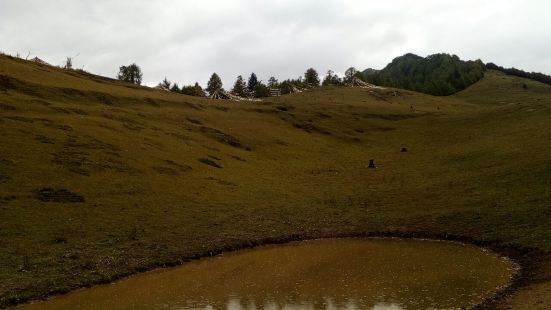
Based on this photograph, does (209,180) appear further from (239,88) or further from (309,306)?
(239,88)

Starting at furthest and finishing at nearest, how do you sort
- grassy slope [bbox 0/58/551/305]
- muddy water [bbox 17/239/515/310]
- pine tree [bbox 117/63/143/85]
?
1. pine tree [bbox 117/63/143/85]
2. grassy slope [bbox 0/58/551/305]
3. muddy water [bbox 17/239/515/310]

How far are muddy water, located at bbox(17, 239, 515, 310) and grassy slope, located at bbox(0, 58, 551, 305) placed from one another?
2.23 metres

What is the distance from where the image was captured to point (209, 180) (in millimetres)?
55438

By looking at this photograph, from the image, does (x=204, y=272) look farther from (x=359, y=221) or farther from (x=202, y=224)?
(x=359, y=221)

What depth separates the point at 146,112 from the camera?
3270 inches

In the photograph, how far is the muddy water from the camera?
24500 mm

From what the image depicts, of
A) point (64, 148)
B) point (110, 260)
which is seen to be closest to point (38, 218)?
point (110, 260)

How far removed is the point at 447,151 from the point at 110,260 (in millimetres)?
57876

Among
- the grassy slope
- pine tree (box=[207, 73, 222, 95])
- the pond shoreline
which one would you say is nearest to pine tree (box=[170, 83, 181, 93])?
pine tree (box=[207, 73, 222, 95])

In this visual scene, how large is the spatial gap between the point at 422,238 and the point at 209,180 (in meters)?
26.1

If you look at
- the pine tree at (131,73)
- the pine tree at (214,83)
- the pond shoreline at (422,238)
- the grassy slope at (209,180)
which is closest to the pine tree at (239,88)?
the pine tree at (214,83)

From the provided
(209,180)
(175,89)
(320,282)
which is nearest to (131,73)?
(175,89)

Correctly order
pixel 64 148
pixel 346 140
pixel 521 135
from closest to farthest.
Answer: pixel 64 148, pixel 521 135, pixel 346 140

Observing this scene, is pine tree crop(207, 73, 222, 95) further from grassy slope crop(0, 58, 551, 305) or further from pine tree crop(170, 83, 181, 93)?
grassy slope crop(0, 58, 551, 305)
